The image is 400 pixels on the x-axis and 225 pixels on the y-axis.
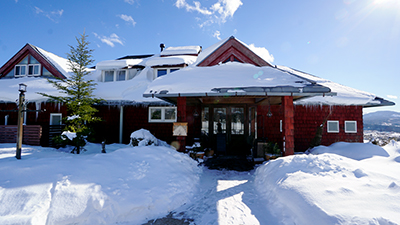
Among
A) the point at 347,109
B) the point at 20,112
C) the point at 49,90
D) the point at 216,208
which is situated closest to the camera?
the point at 216,208

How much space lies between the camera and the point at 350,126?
32.4 ft

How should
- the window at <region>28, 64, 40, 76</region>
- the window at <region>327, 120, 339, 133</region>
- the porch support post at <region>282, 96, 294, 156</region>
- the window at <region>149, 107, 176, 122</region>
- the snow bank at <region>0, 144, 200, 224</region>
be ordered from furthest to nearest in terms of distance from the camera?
the window at <region>28, 64, 40, 76</region> < the window at <region>149, 107, 176, 122</region> < the window at <region>327, 120, 339, 133</region> < the porch support post at <region>282, 96, 294, 156</region> < the snow bank at <region>0, 144, 200, 224</region>

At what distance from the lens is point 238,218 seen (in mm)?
3166

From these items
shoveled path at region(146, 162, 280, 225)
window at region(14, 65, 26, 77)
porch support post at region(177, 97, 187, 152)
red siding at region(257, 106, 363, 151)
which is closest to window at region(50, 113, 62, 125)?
window at region(14, 65, 26, 77)

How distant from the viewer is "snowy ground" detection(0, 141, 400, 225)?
8.84ft

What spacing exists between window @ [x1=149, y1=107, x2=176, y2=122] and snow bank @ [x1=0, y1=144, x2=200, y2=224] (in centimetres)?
599

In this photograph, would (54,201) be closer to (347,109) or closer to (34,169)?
(34,169)

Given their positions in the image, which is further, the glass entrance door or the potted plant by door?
the glass entrance door

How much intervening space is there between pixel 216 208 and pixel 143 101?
759cm

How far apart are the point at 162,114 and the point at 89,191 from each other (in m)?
7.68

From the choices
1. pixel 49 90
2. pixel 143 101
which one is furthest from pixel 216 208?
pixel 49 90

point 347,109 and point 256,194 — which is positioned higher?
point 347,109

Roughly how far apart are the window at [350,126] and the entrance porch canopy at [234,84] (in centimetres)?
546

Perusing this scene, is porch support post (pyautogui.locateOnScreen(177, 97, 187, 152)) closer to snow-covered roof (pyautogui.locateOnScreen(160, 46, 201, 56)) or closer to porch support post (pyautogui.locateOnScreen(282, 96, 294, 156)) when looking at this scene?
porch support post (pyautogui.locateOnScreen(282, 96, 294, 156))
